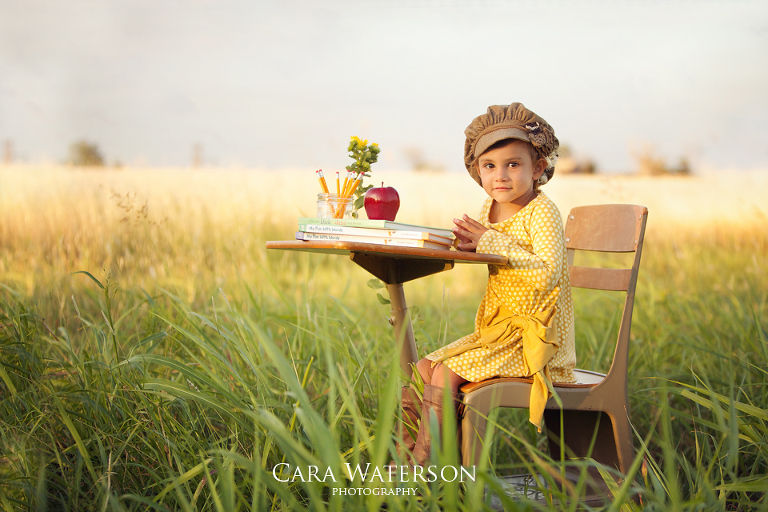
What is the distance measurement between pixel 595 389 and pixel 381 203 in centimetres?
94

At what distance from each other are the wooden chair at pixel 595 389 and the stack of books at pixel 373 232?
0.50 m

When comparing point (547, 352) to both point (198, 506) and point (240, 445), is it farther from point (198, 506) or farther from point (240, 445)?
point (198, 506)

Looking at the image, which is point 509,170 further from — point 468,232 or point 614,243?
point 614,243

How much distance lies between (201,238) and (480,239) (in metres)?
3.02

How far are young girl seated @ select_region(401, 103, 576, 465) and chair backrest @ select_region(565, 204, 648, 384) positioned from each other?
175 mm

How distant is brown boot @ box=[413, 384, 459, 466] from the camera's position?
1.92 m

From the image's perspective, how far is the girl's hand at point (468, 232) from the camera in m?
2.05

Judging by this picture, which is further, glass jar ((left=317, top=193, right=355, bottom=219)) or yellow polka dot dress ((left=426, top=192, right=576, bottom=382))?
glass jar ((left=317, top=193, right=355, bottom=219))

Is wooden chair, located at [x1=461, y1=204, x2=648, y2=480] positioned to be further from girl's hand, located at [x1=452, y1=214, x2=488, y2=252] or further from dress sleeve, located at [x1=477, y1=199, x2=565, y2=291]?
girl's hand, located at [x1=452, y1=214, x2=488, y2=252]

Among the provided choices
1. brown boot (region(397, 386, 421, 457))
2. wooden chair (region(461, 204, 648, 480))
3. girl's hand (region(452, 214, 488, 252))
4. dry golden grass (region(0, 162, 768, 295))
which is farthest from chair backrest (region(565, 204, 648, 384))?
dry golden grass (region(0, 162, 768, 295))

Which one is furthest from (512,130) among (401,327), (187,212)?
(187,212)

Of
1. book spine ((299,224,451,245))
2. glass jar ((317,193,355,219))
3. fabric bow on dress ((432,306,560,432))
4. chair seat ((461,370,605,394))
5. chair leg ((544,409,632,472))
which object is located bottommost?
chair leg ((544,409,632,472))

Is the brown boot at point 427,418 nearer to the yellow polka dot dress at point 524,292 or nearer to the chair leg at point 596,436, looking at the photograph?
the yellow polka dot dress at point 524,292

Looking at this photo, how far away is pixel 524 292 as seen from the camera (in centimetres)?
202
